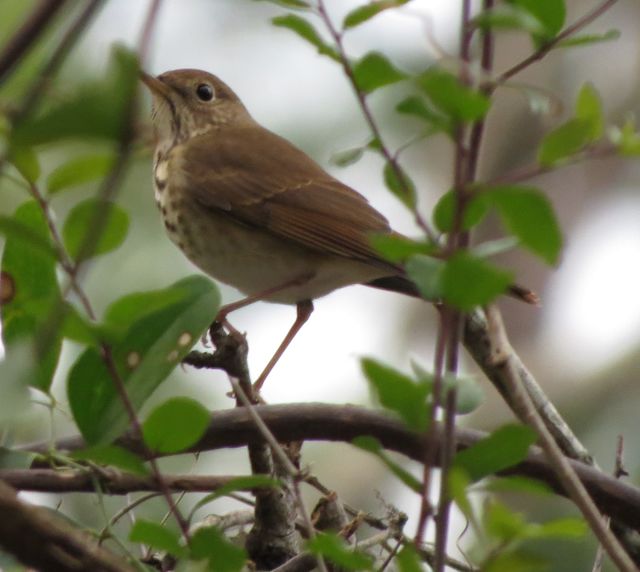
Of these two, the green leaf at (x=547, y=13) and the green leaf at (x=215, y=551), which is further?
the green leaf at (x=215, y=551)

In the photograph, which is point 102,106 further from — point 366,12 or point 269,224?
point 269,224

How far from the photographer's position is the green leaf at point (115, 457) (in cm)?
133

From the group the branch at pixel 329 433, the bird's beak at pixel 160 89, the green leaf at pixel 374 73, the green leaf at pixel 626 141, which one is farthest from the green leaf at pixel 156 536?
the bird's beak at pixel 160 89

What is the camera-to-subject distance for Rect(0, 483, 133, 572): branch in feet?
2.97

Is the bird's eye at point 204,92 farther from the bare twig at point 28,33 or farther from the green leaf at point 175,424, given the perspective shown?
the bare twig at point 28,33

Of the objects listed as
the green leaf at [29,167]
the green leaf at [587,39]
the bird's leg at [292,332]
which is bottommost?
the bird's leg at [292,332]

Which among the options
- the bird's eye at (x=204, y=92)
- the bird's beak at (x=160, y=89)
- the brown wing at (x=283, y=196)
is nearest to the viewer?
the brown wing at (x=283, y=196)

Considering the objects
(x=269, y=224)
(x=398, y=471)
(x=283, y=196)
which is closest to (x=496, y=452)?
(x=398, y=471)

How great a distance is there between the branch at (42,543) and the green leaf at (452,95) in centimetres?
49

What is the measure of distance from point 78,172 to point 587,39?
0.57m

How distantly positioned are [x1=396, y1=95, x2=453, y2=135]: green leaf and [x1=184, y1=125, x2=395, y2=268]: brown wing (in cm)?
233

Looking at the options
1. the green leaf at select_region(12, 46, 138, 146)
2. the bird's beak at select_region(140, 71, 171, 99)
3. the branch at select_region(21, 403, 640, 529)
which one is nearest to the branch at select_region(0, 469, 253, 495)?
the branch at select_region(21, 403, 640, 529)

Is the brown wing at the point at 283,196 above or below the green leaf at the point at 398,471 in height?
above

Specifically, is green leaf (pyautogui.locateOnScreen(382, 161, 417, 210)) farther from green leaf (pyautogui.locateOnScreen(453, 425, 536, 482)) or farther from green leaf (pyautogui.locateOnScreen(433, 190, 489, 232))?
green leaf (pyautogui.locateOnScreen(453, 425, 536, 482))
